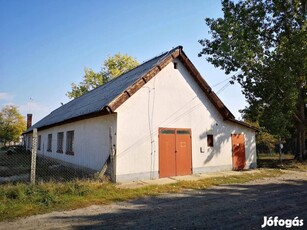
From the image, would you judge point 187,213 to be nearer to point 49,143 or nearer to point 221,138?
point 221,138

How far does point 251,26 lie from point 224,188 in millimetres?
14491

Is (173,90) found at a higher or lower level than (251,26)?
lower

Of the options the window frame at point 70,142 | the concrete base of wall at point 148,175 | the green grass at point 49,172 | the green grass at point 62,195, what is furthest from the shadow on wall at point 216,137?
the window frame at point 70,142

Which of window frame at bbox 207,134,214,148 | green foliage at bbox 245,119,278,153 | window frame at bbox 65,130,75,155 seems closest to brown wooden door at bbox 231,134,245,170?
window frame at bbox 207,134,214,148

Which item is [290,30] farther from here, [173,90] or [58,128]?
[58,128]

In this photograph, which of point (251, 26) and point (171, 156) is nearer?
point (171, 156)

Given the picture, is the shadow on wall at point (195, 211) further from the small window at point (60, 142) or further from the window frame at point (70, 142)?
the small window at point (60, 142)

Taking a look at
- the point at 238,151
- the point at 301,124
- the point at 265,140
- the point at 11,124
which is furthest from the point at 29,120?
the point at 301,124

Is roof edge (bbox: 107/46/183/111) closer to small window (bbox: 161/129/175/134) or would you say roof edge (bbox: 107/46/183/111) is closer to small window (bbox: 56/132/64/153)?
small window (bbox: 161/129/175/134)

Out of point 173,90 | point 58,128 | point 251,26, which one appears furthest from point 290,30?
point 58,128

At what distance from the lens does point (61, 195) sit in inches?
338

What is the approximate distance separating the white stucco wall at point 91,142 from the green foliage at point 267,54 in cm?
1045

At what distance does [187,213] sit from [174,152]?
7070mm

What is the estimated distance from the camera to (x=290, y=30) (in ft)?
63.2
